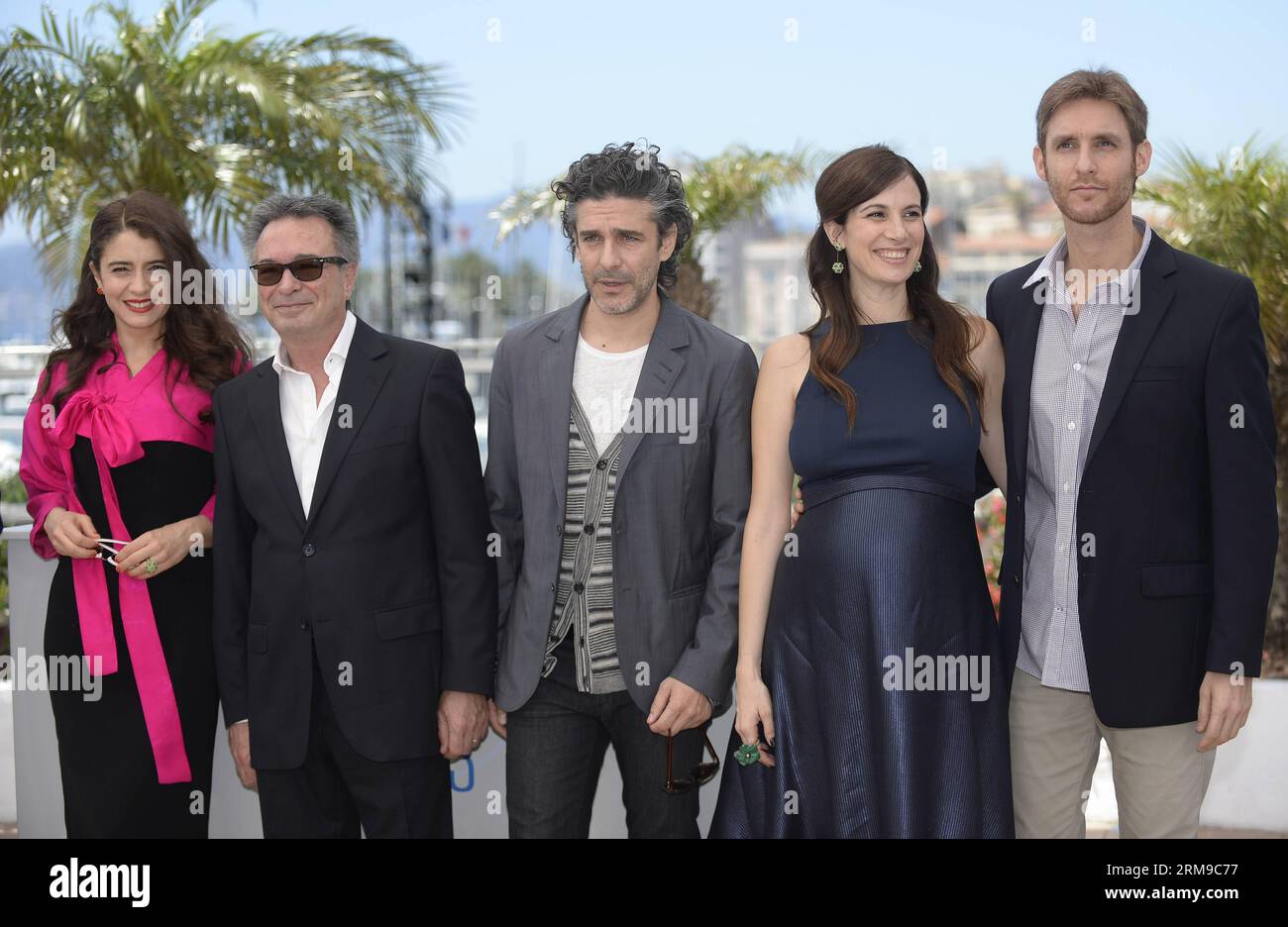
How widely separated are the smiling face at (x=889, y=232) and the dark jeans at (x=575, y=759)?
4.26ft

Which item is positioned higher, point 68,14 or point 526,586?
point 68,14

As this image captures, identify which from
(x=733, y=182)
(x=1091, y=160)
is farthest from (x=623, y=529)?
(x=733, y=182)

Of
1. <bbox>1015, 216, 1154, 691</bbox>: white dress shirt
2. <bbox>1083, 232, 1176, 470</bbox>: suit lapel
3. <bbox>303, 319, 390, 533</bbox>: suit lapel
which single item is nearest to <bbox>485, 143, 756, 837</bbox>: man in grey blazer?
<bbox>303, 319, 390, 533</bbox>: suit lapel

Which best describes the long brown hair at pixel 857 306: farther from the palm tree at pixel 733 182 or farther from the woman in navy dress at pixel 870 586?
the palm tree at pixel 733 182

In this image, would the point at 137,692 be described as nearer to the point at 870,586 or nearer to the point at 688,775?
the point at 688,775

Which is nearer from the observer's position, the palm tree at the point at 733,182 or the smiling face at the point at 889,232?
the smiling face at the point at 889,232

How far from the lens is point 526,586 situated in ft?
10.4

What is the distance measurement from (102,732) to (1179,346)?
10.3 feet

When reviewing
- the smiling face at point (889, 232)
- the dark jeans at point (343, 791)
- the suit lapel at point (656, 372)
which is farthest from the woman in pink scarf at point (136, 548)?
the smiling face at point (889, 232)

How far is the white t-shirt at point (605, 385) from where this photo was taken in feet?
10.4
